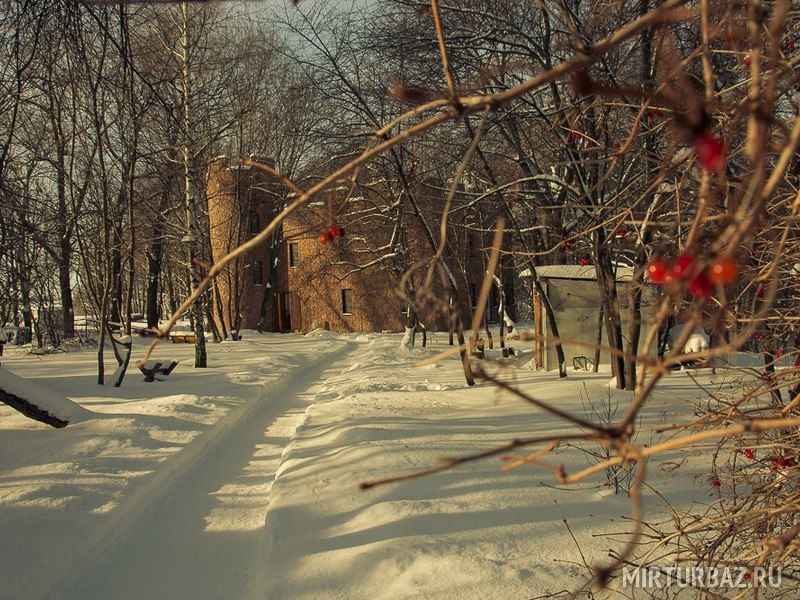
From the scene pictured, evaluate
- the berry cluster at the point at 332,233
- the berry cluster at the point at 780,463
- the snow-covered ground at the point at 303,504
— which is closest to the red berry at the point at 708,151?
the snow-covered ground at the point at 303,504

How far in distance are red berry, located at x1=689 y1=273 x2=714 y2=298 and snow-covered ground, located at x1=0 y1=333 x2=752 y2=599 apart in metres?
0.29

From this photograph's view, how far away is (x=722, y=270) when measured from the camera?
884 millimetres

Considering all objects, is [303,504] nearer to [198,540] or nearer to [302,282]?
[198,540]

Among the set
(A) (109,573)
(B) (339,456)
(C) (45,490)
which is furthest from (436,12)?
(B) (339,456)

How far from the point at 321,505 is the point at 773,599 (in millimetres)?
3668

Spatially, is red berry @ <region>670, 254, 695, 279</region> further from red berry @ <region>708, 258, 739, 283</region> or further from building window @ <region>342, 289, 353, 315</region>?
building window @ <region>342, 289, 353, 315</region>

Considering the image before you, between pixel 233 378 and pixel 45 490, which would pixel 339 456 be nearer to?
pixel 45 490

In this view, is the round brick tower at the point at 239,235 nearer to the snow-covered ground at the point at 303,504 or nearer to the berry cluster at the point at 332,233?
the snow-covered ground at the point at 303,504

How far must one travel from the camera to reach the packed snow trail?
4.69 meters

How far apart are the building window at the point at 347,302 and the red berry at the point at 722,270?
35.4 meters

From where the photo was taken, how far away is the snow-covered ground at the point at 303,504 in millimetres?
4461

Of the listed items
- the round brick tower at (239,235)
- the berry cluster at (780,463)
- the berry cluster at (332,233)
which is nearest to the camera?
the berry cluster at (332,233)

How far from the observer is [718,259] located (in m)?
0.88

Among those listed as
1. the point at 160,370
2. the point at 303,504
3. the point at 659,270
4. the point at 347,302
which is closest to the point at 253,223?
the point at 347,302
